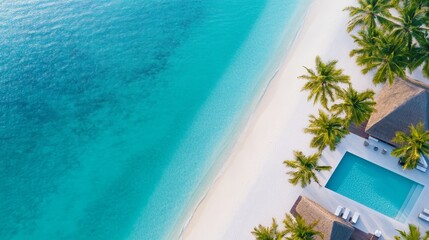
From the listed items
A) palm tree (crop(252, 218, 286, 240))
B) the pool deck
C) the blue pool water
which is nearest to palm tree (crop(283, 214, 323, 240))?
palm tree (crop(252, 218, 286, 240))

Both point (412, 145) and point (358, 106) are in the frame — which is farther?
point (358, 106)

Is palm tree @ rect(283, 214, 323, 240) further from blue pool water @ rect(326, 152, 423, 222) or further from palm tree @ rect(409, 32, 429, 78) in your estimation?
palm tree @ rect(409, 32, 429, 78)

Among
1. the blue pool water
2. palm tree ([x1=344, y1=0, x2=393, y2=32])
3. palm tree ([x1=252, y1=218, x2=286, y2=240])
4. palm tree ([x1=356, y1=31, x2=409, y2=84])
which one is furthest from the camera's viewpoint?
palm tree ([x1=344, y1=0, x2=393, y2=32])

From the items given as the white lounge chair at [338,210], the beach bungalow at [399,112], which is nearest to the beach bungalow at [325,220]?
the white lounge chair at [338,210]

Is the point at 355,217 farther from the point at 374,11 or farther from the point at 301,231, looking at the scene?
the point at 374,11

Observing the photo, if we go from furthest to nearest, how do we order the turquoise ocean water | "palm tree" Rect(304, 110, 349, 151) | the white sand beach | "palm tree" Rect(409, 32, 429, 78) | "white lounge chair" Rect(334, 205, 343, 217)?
the turquoise ocean water < "palm tree" Rect(409, 32, 429, 78) < the white sand beach < "palm tree" Rect(304, 110, 349, 151) < "white lounge chair" Rect(334, 205, 343, 217)

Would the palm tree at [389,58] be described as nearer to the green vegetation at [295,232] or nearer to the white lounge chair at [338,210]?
the white lounge chair at [338,210]

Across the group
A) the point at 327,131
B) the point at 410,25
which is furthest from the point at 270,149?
the point at 410,25
